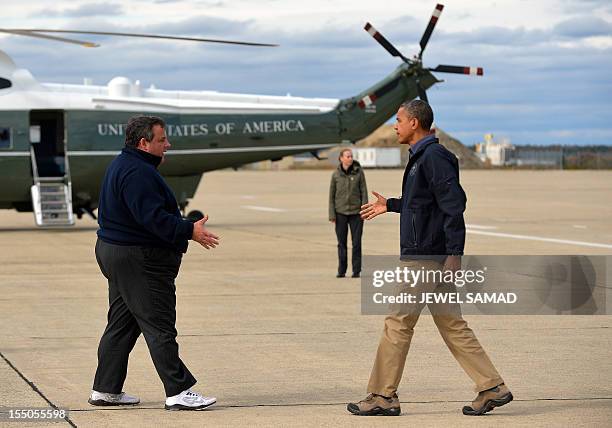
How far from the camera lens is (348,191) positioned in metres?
16.8

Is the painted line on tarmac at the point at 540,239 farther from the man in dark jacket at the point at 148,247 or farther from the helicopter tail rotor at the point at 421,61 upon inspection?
the man in dark jacket at the point at 148,247

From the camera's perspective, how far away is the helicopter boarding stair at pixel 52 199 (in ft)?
83.7

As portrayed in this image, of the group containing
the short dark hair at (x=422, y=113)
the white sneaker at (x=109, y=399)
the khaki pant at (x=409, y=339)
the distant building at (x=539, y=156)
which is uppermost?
the short dark hair at (x=422, y=113)

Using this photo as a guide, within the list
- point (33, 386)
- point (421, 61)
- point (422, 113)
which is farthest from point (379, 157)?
point (422, 113)

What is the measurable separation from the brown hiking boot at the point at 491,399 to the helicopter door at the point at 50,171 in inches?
730

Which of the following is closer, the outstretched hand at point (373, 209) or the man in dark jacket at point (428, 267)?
the man in dark jacket at point (428, 267)

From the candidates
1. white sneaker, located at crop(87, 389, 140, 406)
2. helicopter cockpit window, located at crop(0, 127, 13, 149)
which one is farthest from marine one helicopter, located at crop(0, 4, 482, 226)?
white sneaker, located at crop(87, 389, 140, 406)

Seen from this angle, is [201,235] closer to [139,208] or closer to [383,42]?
→ [139,208]

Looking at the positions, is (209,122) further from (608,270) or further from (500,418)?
(500,418)

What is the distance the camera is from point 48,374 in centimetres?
941

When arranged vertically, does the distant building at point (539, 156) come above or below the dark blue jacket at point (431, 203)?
below

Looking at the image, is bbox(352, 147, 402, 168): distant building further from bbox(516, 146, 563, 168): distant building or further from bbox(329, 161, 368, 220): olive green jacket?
bbox(329, 161, 368, 220): olive green jacket

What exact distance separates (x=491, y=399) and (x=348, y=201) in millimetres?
9247

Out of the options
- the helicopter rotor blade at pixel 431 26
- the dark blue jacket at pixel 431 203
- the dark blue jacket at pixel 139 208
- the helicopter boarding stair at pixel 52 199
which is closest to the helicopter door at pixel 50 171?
the helicopter boarding stair at pixel 52 199
